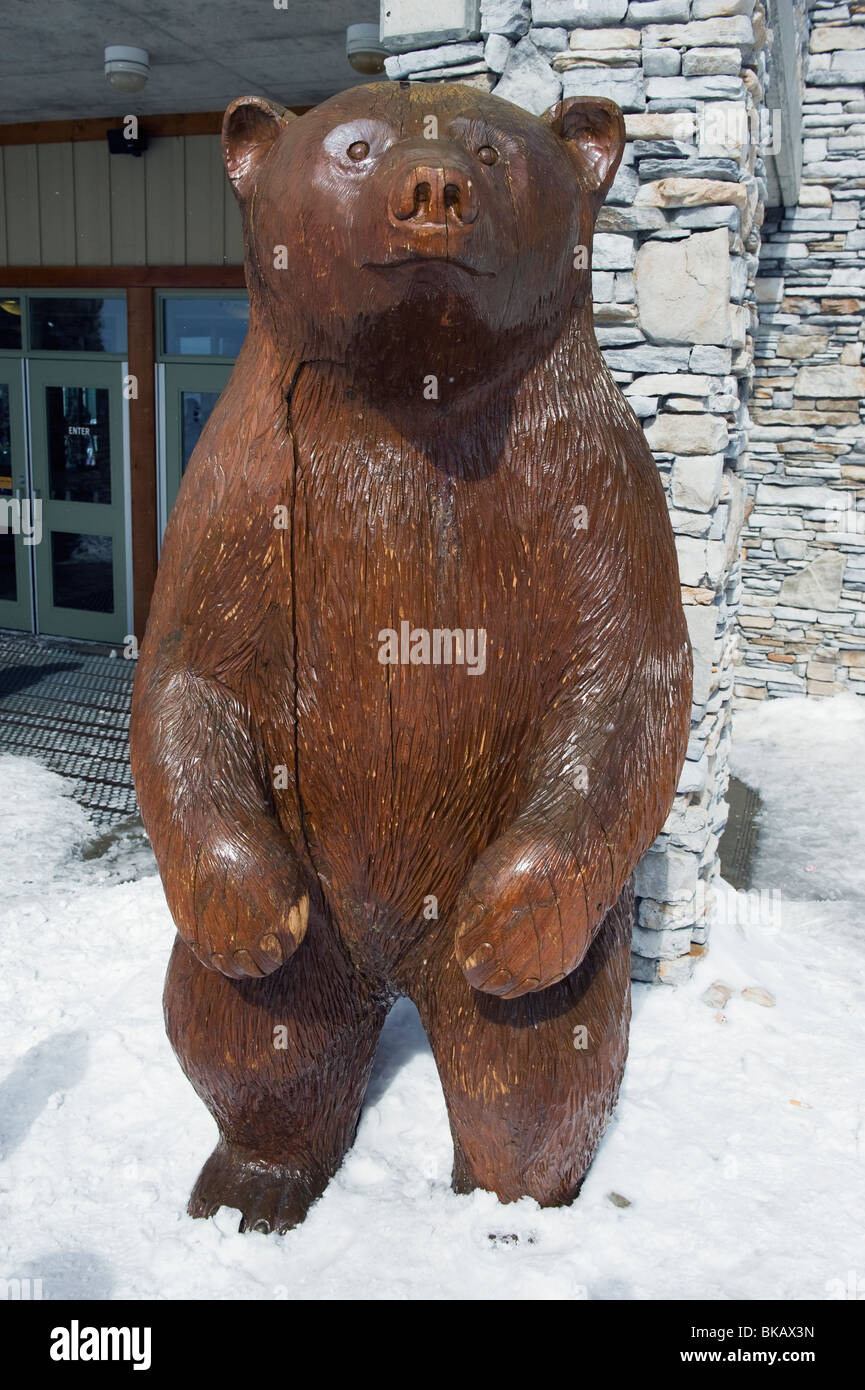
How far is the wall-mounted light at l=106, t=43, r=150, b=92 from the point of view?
4.92m

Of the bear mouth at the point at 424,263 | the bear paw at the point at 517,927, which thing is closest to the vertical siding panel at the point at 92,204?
the bear mouth at the point at 424,263

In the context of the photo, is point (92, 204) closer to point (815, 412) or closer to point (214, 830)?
point (815, 412)

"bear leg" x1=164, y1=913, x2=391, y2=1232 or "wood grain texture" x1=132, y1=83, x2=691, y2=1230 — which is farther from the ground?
"wood grain texture" x1=132, y1=83, x2=691, y2=1230

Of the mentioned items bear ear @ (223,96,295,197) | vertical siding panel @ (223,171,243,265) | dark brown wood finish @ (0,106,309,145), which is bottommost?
bear ear @ (223,96,295,197)

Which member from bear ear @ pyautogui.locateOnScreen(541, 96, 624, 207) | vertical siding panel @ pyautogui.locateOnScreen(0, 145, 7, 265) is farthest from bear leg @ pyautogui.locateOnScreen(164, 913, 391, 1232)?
vertical siding panel @ pyautogui.locateOnScreen(0, 145, 7, 265)

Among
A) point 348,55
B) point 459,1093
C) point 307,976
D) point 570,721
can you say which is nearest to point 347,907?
point 307,976

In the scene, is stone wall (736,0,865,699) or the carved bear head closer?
the carved bear head

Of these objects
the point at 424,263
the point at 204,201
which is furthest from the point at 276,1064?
the point at 204,201

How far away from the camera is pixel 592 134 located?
5.30 ft

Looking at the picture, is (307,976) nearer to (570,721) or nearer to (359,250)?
(570,721)

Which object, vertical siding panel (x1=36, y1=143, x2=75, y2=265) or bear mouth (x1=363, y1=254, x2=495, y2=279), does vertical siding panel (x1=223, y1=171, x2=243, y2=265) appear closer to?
vertical siding panel (x1=36, y1=143, x2=75, y2=265)

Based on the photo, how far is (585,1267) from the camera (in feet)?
6.10

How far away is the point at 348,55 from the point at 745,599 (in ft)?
12.6
